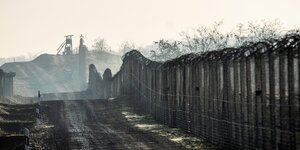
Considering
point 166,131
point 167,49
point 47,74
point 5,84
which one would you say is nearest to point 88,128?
point 166,131

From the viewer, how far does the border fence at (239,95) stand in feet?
45.1

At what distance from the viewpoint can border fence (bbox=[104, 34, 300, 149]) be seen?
13734mm

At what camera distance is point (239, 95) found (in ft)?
54.5

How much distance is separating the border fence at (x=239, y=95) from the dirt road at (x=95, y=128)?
1.84 m

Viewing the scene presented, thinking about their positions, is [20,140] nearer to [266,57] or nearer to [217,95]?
[217,95]

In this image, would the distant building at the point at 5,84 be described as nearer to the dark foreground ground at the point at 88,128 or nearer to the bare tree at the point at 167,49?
the bare tree at the point at 167,49

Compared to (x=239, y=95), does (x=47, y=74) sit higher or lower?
higher

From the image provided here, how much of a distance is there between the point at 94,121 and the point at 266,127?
1617 cm

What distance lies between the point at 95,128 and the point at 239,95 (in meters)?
10.6

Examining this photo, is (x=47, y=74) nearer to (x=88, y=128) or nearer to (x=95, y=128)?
(x=88, y=128)

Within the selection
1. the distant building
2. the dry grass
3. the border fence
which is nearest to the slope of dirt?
the distant building

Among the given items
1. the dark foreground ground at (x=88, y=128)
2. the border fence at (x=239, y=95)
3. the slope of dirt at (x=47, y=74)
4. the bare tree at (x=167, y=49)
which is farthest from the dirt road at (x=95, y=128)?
the slope of dirt at (x=47, y=74)

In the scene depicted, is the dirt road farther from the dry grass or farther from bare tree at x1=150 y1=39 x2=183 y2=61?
bare tree at x1=150 y1=39 x2=183 y2=61

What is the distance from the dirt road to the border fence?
6.03ft
